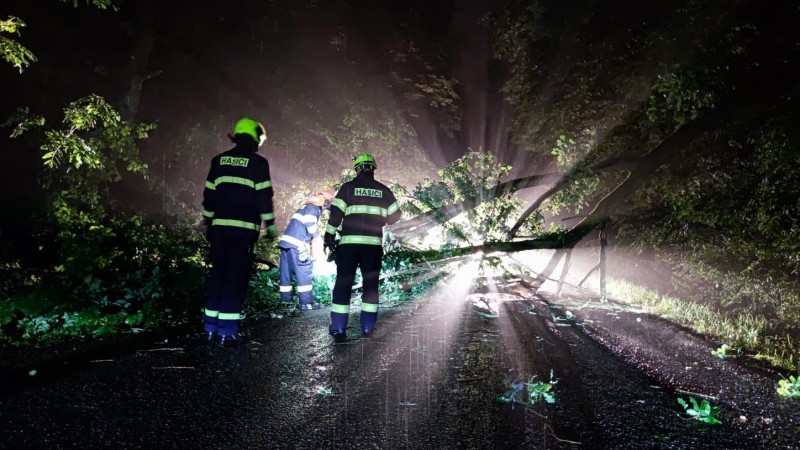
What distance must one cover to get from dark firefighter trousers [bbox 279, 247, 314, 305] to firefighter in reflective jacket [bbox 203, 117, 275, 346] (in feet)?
6.46

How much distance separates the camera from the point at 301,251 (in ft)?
22.0

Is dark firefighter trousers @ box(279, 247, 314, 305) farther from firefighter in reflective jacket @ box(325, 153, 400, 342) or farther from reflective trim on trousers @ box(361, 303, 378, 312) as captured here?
reflective trim on trousers @ box(361, 303, 378, 312)

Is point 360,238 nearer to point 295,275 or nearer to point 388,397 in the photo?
point 295,275

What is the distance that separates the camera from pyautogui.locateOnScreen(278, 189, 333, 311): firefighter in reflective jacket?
6.62m

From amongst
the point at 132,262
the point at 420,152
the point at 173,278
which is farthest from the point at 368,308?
the point at 420,152

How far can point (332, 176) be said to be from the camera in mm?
13656

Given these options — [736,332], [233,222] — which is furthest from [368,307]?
[736,332]

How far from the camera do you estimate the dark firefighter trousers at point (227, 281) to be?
14.8 ft

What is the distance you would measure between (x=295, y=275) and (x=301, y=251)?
1.19ft

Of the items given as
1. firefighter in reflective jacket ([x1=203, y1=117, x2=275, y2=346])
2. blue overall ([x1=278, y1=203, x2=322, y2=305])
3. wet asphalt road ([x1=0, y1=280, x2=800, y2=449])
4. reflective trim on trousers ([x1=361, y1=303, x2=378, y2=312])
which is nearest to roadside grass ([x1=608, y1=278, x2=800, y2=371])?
wet asphalt road ([x1=0, y1=280, x2=800, y2=449])

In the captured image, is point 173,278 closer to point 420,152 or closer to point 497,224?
point 497,224

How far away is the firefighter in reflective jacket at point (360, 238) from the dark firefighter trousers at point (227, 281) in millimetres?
944

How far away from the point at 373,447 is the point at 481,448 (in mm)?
538

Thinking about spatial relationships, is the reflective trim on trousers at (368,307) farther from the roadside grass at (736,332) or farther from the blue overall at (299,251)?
the roadside grass at (736,332)
